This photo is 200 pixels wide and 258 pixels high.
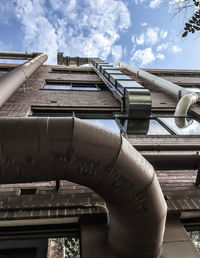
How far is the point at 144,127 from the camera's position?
6.37 m

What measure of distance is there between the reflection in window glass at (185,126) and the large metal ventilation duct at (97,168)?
4369 mm

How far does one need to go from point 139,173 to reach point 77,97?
6.68 meters

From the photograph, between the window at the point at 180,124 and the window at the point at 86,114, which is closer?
the window at the point at 180,124

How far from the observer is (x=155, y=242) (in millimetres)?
2203

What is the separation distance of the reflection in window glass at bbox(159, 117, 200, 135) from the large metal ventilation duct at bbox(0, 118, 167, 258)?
4369mm

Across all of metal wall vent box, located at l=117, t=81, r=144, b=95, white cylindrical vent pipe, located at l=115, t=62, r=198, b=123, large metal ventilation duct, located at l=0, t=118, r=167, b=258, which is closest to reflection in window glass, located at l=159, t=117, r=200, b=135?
white cylindrical vent pipe, located at l=115, t=62, r=198, b=123

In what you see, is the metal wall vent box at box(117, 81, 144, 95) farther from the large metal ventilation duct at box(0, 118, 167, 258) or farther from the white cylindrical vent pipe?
the large metal ventilation duct at box(0, 118, 167, 258)

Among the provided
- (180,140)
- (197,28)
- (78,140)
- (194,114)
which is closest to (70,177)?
(78,140)

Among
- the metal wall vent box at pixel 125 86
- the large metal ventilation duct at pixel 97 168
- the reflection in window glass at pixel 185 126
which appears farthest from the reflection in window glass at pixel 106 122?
the large metal ventilation duct at pixel 97 168

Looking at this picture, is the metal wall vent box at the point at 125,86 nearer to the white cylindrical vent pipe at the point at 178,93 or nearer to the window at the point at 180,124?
the window at the point at 180,124

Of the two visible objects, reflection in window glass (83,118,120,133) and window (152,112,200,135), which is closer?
window (152,112,200,135)

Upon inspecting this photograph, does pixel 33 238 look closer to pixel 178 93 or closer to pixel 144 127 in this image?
pixel 144 127

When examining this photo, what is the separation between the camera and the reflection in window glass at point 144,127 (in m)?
6.04

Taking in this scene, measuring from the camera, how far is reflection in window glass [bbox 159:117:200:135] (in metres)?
6.10
